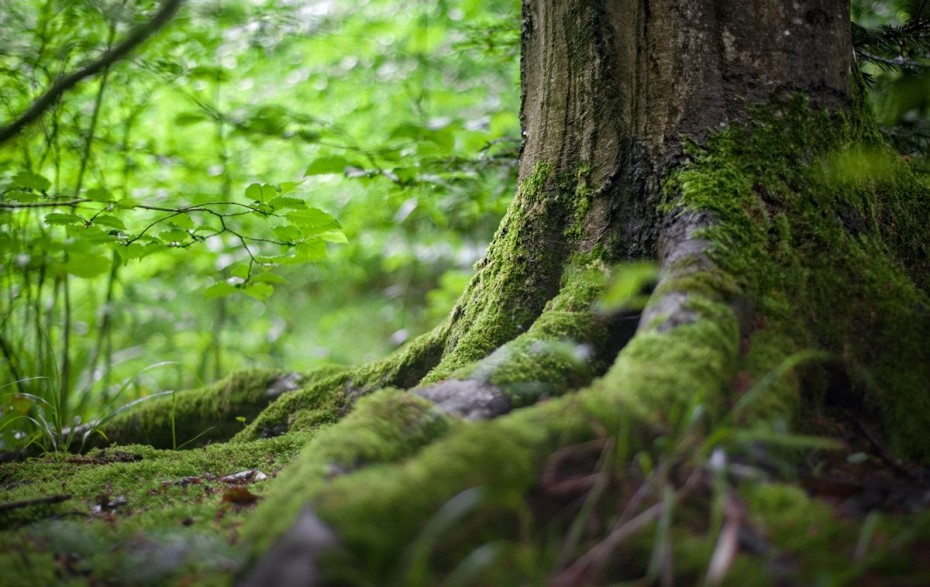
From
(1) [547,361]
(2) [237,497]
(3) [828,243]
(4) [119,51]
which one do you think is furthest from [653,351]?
(4) [119,51]


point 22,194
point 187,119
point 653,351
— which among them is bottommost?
point 653,351

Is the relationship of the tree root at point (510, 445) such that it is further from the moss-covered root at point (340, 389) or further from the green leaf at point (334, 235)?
the green leaf at point (334, 235)

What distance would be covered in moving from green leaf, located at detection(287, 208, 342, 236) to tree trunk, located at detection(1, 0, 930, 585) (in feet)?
2.21

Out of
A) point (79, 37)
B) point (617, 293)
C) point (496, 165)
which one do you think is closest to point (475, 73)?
point (496, 165)

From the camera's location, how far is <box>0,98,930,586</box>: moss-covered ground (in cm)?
106

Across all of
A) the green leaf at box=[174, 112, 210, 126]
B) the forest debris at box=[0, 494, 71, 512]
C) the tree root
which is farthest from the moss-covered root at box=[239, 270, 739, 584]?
the green leaf at box=[174, 112, 210, 126]

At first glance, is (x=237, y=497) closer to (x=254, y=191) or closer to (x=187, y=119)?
(x=254, y=191)

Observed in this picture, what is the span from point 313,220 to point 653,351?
4.92 ft

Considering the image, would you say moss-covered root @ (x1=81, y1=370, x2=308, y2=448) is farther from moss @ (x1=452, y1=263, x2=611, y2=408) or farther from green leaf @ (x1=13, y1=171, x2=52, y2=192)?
moss @ (x1=452, y1=263, x2=611, y2=408)

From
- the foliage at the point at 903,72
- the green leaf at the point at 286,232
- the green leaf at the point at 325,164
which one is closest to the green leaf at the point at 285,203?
the green leaf at the point at 286,232

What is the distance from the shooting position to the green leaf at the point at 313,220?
2.37 m

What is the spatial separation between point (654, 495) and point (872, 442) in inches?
30.3

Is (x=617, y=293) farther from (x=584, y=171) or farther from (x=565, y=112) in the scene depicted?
(x=565, y=112)

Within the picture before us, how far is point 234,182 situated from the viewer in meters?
5.03
